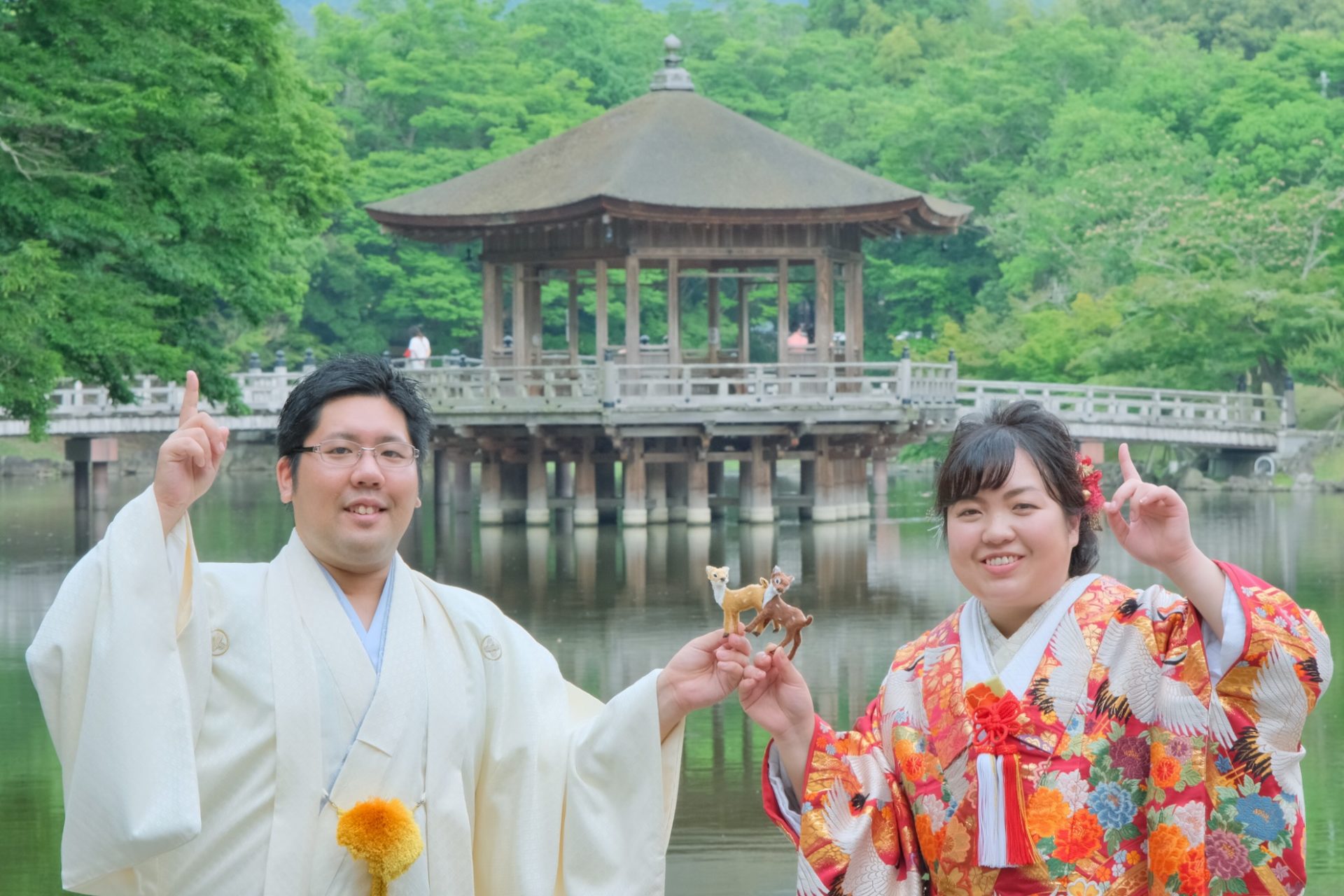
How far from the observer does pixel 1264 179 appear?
1233 inches

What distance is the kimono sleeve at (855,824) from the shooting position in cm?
292

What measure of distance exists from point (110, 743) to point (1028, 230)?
31730 millimetres

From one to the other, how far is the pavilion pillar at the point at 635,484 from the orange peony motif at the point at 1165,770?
18.0 m

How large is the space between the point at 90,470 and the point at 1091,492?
2247 cm

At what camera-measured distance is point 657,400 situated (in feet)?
66.8

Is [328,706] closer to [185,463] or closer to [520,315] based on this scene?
[185,463]

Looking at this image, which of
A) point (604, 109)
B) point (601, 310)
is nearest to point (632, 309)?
point (601, 310)

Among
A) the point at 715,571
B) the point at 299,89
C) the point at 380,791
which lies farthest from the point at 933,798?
the point at 299,89

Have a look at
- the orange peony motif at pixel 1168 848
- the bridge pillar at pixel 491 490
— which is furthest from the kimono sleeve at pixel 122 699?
the bridge pillar at pixel 491 490

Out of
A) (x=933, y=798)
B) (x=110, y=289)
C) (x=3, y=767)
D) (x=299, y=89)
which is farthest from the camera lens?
(x=299, y=89)

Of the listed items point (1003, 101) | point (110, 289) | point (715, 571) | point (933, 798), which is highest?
point (1003, 101)

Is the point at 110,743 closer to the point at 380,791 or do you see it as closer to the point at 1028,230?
the point at 380,791

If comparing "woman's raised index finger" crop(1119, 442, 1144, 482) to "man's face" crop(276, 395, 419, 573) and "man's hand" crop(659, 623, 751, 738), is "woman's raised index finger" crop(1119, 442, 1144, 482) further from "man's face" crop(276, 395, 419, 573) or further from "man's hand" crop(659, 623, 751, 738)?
"man's face" crop(276, 395, 419, 573)

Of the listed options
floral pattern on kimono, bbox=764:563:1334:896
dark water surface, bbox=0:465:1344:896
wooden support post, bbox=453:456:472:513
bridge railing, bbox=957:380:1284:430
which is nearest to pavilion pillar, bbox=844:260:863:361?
bridge railing, bbox=957:380:1284:430
